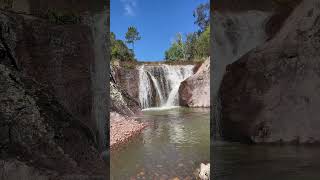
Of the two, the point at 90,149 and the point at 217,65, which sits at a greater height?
the point at 217,65

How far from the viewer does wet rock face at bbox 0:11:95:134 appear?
2260 millimetres

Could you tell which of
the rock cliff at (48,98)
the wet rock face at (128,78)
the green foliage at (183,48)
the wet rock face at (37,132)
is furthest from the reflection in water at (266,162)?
the green foliage at (183,48)

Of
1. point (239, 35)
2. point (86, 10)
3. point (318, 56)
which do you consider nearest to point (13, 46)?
point (86, 10)

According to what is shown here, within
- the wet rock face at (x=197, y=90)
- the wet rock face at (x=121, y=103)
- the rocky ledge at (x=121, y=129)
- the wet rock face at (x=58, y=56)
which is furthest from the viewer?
the wet rock face at (x=197, y=90)

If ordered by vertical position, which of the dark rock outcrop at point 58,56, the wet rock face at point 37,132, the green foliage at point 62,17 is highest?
the green foliage at point 62,17

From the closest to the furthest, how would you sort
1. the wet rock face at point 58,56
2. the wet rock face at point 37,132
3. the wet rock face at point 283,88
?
the wet rock face at point 37,132
the wet rock face at point 58,56
the wet rock face at point 283,88

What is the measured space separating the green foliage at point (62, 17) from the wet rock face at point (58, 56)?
51 millimetres

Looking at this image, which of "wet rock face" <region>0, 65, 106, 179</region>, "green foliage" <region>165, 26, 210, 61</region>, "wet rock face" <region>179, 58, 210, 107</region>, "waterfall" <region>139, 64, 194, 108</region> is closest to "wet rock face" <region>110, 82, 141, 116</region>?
"waterfall" <region>139, 64, 194, 108</region>

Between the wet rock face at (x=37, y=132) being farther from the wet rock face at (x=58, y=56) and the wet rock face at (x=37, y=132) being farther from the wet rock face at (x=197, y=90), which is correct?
the wet rock face at (x=197, y=90)

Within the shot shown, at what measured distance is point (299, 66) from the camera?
332cm

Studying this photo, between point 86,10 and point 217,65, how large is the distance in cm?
181

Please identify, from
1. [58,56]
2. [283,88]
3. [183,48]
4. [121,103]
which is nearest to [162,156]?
[283,88]

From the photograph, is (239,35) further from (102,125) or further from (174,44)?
(174,44)

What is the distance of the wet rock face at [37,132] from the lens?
1.73 meters
